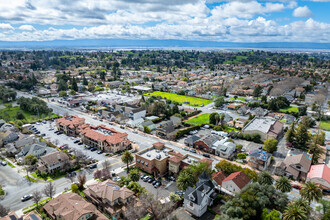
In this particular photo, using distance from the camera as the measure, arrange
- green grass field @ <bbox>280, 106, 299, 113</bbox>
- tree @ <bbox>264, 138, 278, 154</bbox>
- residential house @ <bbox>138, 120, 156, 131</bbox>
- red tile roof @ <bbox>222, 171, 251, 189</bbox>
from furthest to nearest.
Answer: green grass field @ <bbox>280, 106, 299, 113</bbox>, residential house @ <bbox>138, 120, 156, 131</bbox>, tree @ <bbox>264, 138, 278, 154</bbox>, red tile roof @ <bbox>222, 171, 251, 189</bbox>

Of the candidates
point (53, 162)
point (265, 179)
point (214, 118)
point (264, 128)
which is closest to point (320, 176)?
point (265, 179)

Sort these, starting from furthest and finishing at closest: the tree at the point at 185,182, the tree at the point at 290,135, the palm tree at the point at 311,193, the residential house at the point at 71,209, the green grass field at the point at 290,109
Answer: the green grass field at the point at 290,109 → the tree at the point at 290,135 → the tree at the point at 185,182 → the palm tree at the point at 311,193 → the residential house at the point at 71,209

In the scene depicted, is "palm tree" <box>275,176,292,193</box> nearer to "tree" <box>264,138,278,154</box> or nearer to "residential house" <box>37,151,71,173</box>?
"tree" <box>264,138,278,154</box>

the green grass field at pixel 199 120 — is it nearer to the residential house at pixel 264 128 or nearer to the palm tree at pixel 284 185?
the residential house at pixel 264 128

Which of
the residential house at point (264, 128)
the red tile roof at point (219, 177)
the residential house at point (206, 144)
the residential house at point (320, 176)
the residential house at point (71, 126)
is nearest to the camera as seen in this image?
the red tile roof at point (219, 177)

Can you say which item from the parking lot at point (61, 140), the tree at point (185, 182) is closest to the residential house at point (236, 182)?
the tree at point (185, 182)

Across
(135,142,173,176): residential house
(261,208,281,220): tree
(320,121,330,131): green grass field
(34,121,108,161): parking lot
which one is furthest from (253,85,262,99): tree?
(261,208,281,220): tree

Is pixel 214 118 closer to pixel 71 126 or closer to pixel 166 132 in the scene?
pixel 166 132
